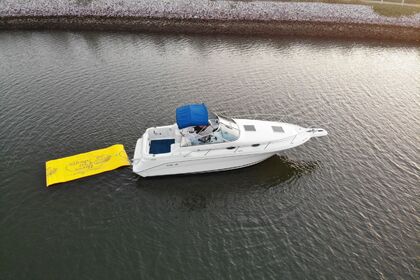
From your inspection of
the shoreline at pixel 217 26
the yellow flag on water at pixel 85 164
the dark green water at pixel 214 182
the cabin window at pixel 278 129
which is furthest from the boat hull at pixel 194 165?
the shoreline at pixel 217 26

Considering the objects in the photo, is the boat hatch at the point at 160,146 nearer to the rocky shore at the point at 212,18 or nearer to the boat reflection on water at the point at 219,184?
the boat reflection on water at the point at 219,184

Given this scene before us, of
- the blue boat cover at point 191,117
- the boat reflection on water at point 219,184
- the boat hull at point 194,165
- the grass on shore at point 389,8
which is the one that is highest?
the grass on shore at point 389,8

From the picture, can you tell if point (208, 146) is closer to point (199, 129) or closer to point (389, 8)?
point (199, 129)

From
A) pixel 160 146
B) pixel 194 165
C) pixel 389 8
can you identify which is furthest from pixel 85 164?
pixel 389 8

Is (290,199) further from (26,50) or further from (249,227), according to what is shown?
(26,50)

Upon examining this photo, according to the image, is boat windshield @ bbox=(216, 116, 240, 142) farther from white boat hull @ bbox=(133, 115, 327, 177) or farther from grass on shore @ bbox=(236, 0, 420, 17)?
grass on shore @ bbox=(236, 0, 420, 17)

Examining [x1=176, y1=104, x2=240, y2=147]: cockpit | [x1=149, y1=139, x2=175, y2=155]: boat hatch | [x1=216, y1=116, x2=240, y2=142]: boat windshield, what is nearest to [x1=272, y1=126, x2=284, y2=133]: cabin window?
[x1=216, y1=116, x2=240, y2=142]: boat windshield
